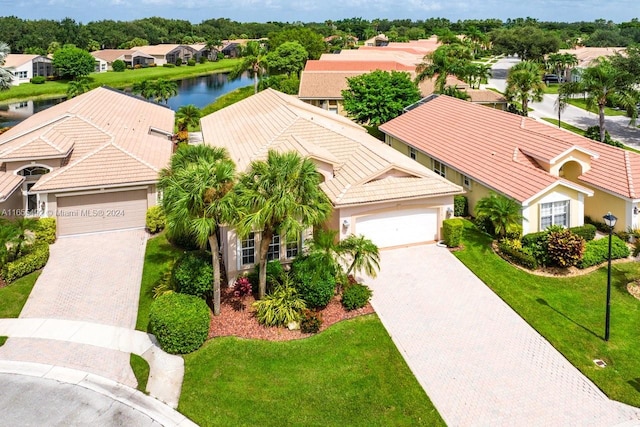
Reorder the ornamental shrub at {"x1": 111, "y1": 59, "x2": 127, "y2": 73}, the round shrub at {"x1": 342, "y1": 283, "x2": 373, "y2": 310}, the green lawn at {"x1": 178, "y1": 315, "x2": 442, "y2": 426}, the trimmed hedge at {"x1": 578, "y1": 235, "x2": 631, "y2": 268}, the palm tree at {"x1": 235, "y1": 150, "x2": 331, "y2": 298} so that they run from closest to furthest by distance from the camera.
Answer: the green lawn at {"x1": 178, "y1": 315, "x2": 442, "y2": 426} < the palm tree at {"x1": 235, "y1": 150, "x2": 331, "y2": 298} < the round shrub at {"x1": 342, "y1": 283, "x2": 373, "y2": 310} < the trimmed hedge at {"x1": 578, "y1": 235, "x2": 631, "y2": 268} < the ornamental shrub at {"x1": 111, "y1": 59, "x2": 127, "y2": 73}

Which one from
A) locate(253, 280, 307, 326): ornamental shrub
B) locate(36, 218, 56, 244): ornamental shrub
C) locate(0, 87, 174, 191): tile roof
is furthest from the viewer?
locate(0, 87, 174, 191): tile roof

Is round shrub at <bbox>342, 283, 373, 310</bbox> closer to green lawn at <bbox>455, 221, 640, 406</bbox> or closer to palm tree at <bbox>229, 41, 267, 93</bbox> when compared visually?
green lawn at <bbox>455, 221, 640, 406</bbox>

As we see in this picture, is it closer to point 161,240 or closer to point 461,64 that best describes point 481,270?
point 161,240

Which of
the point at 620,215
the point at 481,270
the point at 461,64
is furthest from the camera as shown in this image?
the point at 461,64

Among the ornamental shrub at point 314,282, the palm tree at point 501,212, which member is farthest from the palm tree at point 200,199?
the palm tree at point 501,212

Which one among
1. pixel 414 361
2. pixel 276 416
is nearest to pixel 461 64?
pixel 414 361

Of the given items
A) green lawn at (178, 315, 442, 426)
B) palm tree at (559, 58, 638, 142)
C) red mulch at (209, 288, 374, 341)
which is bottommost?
green lawn at (178, 315, 442, 426)

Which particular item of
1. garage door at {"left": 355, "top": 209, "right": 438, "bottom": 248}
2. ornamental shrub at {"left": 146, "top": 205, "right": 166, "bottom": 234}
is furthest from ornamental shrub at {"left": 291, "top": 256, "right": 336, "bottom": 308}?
ornamental shrub at {"left": 146, "top": 205, "right": 166, "bottom": 234}
